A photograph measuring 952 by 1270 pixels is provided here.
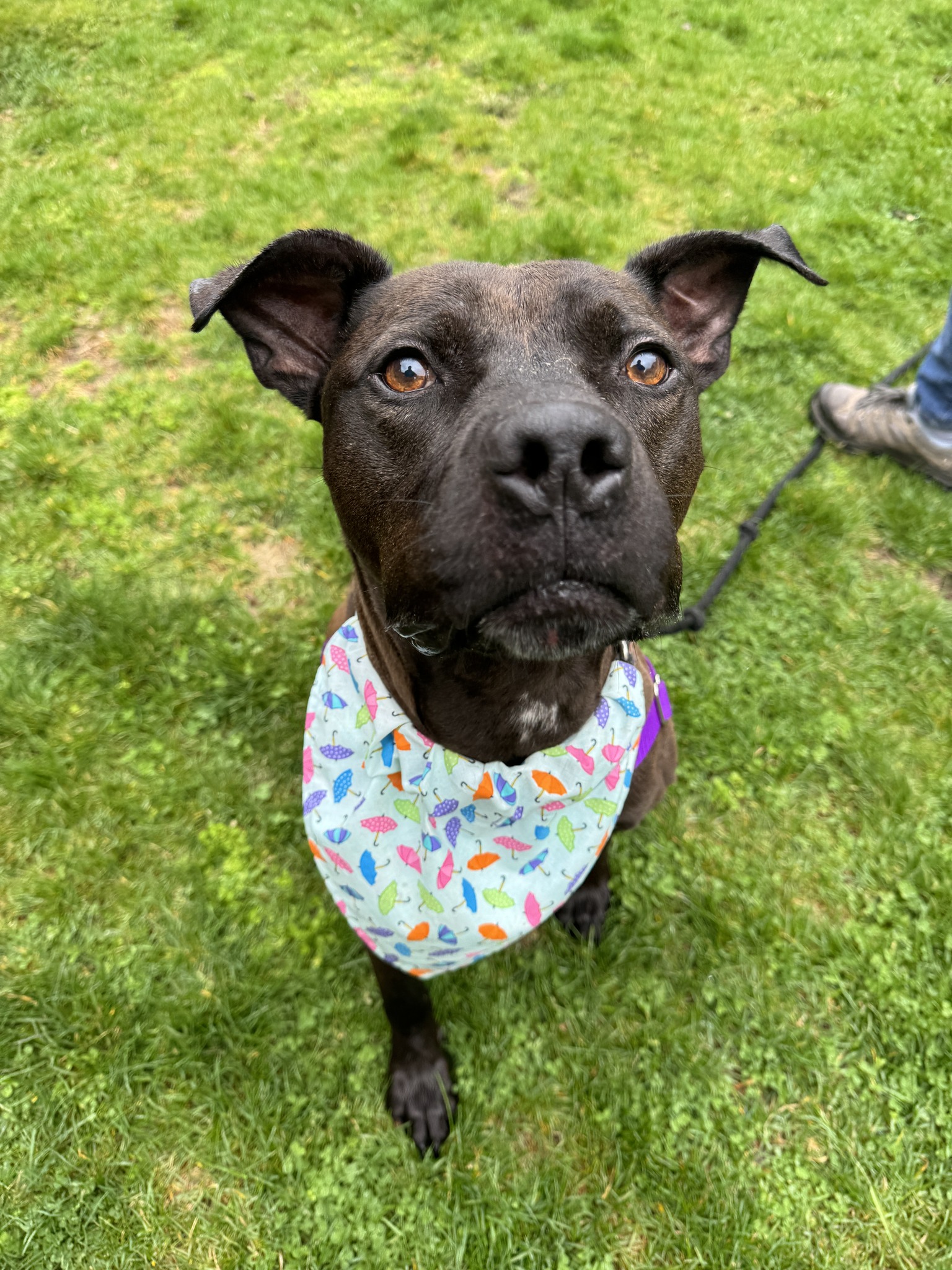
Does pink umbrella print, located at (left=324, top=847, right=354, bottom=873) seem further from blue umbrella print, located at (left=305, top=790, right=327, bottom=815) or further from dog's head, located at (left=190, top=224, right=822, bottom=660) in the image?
dog's head, located at (left=190, top=224, right=822, bottom=660)

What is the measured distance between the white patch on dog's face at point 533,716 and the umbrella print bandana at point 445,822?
88 mm

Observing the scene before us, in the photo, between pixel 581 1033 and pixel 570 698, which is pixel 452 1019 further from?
pixel 570 698

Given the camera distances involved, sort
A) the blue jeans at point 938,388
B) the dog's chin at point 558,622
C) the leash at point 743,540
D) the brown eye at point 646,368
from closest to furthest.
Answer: the dog's chin at point 558,622 → the brown eye at point 646,368 → the leash at point 743,540 → the blue jeans at point 938,388

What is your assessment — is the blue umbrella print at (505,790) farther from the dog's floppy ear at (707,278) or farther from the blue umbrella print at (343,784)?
the dog's floppy ear at (707,278)

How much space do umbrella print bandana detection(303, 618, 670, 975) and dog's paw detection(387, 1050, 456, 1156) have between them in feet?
1.82

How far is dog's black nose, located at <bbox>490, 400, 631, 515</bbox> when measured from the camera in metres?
1.21

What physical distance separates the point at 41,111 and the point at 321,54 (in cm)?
271

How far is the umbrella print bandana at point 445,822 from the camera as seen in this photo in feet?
6.55

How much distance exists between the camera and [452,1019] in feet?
8.86

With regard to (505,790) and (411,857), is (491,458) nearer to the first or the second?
(505,790)

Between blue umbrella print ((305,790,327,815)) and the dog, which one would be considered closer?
the dog

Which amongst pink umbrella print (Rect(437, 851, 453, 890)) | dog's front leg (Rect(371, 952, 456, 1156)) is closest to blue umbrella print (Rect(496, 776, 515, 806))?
pink umbrella print (Rect(437, 851, 453, 890))

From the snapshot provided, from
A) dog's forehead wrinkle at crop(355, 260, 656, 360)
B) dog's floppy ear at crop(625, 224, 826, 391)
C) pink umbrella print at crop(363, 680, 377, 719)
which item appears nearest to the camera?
dog's forehead wrinkle at crop(355, 260, 656, 360)

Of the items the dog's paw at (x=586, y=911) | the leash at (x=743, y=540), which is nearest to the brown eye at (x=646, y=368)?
the leash at (x=743, y=540)
